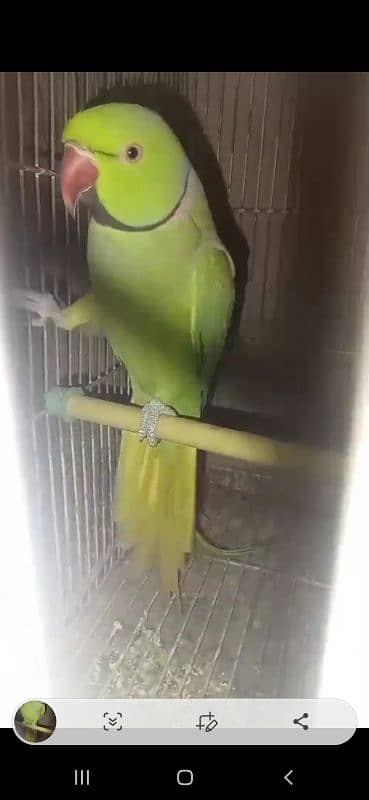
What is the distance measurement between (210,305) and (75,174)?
0.62 ft

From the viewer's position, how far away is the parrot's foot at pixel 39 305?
0.51m

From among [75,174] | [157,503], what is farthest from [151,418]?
[75,174]

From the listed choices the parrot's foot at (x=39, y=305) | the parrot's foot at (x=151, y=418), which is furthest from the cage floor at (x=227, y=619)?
the parrot's foot at (x=39, y=305)

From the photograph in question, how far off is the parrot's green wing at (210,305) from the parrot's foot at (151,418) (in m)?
0.05

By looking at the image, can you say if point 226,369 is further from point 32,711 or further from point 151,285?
point 32,711

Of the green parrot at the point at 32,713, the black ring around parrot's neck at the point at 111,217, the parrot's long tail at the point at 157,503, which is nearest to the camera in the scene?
the green parrot at the point at 32,713

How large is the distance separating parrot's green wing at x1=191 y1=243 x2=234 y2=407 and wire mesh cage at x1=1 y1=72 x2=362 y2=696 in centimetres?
5

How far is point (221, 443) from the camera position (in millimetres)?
541

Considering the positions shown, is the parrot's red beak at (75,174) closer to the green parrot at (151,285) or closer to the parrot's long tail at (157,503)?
the green parrot at (151,285)

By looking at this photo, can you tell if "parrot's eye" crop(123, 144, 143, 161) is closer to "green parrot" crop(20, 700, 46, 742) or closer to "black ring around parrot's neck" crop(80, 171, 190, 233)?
"black ring around parrot's neck" crop(80, 171, 190, 233)

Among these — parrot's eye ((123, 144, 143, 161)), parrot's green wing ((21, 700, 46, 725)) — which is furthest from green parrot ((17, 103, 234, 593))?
parrot's green wing ((21, 700, 46, 725))

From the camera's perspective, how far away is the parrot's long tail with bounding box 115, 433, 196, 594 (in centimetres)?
69
